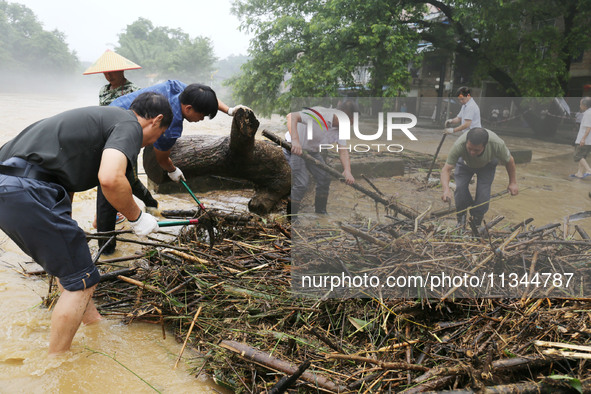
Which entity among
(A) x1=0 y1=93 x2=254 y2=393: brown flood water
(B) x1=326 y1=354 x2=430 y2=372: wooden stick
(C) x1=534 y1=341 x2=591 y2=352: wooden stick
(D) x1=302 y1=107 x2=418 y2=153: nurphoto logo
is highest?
(D) x1=302 y1=107 x2=418 y2=153: nurphoto logo

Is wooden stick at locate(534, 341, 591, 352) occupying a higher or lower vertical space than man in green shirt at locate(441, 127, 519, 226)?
lower

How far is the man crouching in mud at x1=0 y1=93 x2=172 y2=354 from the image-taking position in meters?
2.20

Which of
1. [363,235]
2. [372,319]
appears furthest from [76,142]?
[372,319]

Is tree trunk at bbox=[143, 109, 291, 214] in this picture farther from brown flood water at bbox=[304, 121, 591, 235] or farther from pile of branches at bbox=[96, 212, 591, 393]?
brown flood water at bbox=[304, 121, 591, 235]

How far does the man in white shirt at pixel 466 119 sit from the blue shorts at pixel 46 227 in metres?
2.27

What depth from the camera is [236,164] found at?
17.4 ft

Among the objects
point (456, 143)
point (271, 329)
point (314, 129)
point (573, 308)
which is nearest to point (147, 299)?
point (271, 329)

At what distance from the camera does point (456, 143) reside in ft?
8.09

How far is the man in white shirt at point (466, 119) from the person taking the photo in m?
2.38

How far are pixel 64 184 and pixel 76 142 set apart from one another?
0.28 metres

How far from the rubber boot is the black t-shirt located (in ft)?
3.83

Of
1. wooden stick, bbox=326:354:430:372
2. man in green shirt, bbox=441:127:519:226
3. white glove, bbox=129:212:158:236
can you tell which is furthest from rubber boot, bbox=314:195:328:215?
white glove, bbox=129:212:158:236

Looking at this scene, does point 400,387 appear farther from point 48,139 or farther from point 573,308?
point 48,139

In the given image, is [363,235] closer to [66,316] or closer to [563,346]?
[563,346]
